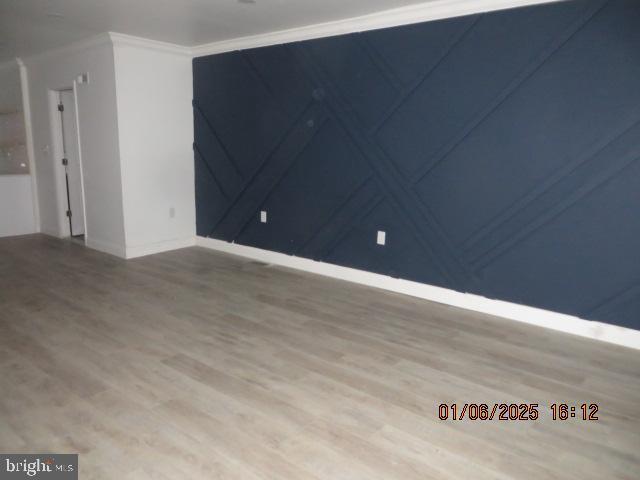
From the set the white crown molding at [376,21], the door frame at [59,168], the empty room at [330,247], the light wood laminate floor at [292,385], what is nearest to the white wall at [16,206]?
the empty room at [330,247]

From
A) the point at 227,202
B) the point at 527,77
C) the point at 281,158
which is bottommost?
the point at 227,202

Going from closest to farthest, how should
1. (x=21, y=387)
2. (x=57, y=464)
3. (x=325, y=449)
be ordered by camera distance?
(x=57, y=464)
(x=325, y=449)
(x=21, y=387)

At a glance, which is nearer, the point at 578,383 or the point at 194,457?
the point at 194,457

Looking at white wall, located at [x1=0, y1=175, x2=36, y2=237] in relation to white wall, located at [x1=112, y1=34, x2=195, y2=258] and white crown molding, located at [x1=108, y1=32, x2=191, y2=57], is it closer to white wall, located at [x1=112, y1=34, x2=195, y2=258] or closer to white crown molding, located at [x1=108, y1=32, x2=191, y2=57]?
white wall, located at [x1=112, y1=34, x2=195, y2=258]

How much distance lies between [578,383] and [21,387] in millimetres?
3126

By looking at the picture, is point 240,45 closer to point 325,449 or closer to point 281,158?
point 281,158

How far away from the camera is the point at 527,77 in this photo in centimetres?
324

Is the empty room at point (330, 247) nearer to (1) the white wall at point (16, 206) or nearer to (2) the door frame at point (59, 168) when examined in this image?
(2) the door frame at point (59, 168)

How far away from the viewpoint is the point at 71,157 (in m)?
5.97

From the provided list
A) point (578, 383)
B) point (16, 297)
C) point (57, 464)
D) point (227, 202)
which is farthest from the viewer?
point (227, 202)

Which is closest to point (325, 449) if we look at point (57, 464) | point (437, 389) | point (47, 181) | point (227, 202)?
point (437, 389)

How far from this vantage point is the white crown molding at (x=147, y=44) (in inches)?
183
